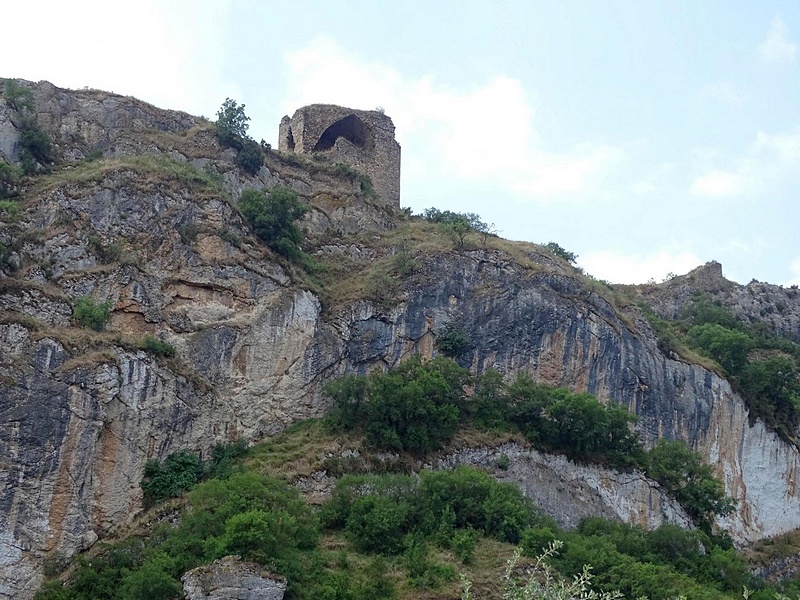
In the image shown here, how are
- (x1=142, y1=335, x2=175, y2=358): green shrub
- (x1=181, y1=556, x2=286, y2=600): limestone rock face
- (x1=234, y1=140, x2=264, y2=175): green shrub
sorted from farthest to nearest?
1. (x1=234, y1=140, x2=264, y2=175): green shrub
2. (x1=142, y1=335, x2=175, y2=358): green shrub
3. (x1=181, y1=556, x2=286, y2=600): limestone rock face

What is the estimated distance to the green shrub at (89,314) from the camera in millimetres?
37750

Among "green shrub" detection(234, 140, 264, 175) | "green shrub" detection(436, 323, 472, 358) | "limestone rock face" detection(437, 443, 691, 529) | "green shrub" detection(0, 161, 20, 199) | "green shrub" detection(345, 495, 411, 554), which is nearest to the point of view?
"green shrub" detection(345, 495, 411, 554)

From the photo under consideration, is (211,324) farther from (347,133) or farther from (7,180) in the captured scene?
(347,133)

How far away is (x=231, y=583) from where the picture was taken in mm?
30688

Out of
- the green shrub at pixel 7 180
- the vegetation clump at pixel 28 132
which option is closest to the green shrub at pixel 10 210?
the green shrub at pixel 7 180

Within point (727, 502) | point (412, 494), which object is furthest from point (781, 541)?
point (412, 494)

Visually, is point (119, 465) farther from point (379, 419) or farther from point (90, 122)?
point (90, 122)

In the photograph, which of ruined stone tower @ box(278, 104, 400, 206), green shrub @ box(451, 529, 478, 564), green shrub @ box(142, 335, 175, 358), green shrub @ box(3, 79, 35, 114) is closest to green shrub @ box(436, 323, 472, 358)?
green shrub @ box(451, 529, 478, 564)

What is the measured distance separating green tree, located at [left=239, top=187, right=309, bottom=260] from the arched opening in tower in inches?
467

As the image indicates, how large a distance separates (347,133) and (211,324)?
20.0 m

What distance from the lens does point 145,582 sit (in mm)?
30922

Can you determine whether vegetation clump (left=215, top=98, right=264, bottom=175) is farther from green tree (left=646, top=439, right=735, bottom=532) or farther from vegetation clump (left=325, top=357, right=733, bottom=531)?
green tree (left=646, top=439, right=735, bottom=532)

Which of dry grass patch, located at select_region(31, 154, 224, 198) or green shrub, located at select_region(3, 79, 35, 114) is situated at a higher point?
green shrub, located at select_region(3, 79, 35, 114)

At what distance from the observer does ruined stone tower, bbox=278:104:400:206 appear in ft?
183
